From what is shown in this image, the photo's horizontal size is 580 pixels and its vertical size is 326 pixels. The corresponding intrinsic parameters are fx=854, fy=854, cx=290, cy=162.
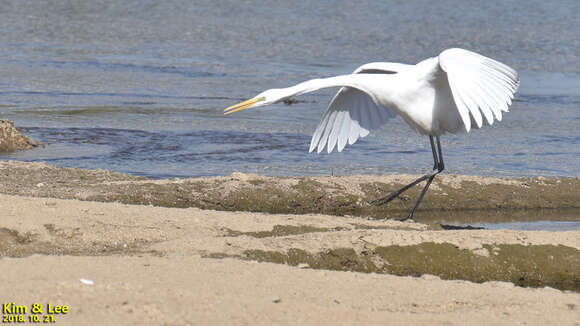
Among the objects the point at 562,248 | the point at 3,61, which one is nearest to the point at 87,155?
the point at 562,248

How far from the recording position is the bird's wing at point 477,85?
6.80m

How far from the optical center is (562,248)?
6.37m

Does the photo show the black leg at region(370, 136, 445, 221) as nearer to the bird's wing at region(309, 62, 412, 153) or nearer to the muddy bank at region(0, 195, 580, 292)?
the bird's wing at region(309, 62, 412, 153)

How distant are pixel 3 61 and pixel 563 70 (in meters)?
13.6

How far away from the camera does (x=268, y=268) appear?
211 inches

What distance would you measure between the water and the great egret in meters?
2.19

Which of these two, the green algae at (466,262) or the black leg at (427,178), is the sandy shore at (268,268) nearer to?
the green algae at (466,262)

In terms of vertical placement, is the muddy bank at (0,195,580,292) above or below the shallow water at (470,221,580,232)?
A: above

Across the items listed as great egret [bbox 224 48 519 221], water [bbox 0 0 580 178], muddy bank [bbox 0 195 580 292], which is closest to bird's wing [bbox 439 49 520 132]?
great egret [bbox 224 48 519 221]

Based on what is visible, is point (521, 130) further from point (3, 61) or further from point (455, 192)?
point (3, 61)

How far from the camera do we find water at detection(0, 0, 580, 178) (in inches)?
463

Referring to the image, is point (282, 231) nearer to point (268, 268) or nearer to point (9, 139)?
point (268, 268)

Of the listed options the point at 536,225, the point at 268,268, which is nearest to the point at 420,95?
the point at 536,225

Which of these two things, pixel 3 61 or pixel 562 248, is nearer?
pixel 562 248
